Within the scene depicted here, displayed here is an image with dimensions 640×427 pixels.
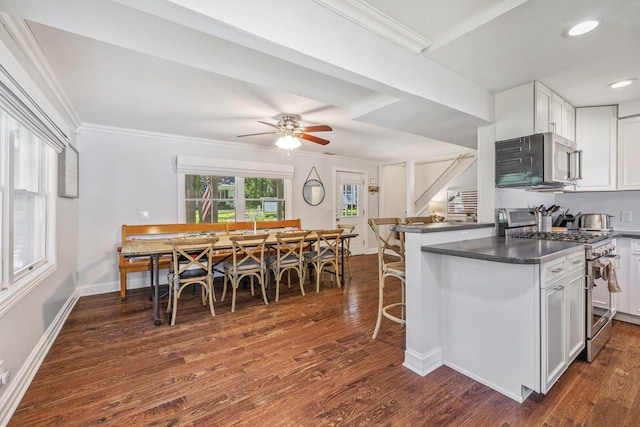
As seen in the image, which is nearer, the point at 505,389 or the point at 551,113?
the point at 505,389

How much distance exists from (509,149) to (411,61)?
128 centimetres

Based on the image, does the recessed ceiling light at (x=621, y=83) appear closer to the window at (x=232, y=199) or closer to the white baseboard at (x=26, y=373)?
the window at (x=232, y=199)

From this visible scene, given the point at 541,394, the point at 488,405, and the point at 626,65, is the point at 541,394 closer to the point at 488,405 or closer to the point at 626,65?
the point at 488,405

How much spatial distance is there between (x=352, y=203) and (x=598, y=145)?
167 inches

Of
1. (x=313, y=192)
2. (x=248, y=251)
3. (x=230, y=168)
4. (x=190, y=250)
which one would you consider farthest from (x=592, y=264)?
(x=230, y=168)

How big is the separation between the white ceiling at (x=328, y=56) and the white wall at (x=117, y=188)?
0.87 m

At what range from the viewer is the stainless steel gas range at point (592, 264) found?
6.86 feet

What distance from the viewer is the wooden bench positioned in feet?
12.2

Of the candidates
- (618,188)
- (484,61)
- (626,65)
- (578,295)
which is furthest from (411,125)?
(618,188)

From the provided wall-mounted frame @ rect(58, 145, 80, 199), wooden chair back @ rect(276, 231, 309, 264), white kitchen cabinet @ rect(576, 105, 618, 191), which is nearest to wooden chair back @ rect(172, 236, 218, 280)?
wooden chair back @ rect(276, 231, 309, 264)

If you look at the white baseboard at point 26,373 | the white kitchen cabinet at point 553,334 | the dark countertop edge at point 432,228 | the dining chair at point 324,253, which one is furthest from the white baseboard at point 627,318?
the white baseboard at point 26,373

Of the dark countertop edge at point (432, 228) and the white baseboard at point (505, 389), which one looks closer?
the white baseboard at point (505, 389)

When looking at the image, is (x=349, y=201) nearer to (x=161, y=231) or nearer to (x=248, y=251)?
(x=248, y=251)

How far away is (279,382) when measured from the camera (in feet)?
6.33
